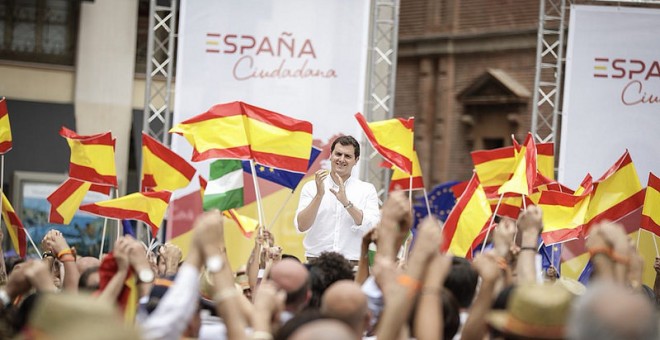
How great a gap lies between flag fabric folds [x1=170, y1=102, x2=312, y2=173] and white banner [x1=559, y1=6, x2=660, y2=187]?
12.2ft

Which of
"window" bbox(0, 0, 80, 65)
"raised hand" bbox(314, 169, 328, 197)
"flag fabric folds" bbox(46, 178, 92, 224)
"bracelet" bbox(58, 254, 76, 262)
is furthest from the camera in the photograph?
"window" bbox(0, 0, 80, 65)

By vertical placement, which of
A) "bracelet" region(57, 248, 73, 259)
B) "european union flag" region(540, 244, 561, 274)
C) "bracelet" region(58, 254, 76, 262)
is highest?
"bracelet" region(57, 248, 73, 259)

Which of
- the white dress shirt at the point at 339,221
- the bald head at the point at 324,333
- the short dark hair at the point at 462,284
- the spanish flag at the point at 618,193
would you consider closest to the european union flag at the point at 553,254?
the spanish flag at the point at 618,193

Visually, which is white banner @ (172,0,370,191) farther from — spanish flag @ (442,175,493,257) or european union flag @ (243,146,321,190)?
spanish flag @ (442,175,493,257)

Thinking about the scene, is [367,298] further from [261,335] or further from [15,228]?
[15,228]

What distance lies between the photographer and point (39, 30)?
21938 millimetres

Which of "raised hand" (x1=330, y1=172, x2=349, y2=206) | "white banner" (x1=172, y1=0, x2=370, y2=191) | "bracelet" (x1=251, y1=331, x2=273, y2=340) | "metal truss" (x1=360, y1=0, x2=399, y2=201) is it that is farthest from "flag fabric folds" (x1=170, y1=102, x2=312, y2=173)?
"bracelet" (x1=251, y1=331, x2=273, y2=340)

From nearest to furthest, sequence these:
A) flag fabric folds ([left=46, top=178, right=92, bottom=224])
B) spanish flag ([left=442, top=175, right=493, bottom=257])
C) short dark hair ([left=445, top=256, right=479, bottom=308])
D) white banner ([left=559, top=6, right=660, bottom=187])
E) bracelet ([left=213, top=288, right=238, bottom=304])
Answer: bracelet ([left=213, top=288, right=238, bottom=304]) < short dark hair ([left=445, top=256, right=479, bottom=308]) < spanish flag ([left=442, top=175, right=493, bottom=257]) < flag fabric folds ([left=46, top=178, right=92, bottom=224]) < white banner ([left=559, top=6, right=660, bottom=187])

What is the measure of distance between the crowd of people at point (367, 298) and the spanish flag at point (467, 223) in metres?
3.91

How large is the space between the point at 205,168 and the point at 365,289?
8056 mm

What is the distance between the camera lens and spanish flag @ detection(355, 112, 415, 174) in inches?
474

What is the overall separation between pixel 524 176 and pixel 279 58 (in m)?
3.92

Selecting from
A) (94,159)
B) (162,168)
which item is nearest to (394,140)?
(162,168)

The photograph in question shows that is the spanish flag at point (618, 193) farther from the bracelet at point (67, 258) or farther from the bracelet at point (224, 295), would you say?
the bracelet at point (224, 295)
